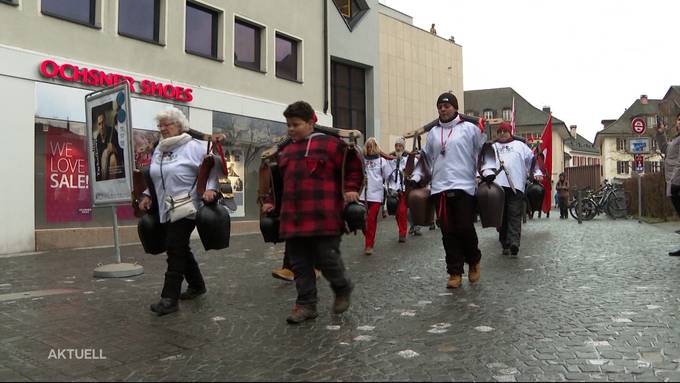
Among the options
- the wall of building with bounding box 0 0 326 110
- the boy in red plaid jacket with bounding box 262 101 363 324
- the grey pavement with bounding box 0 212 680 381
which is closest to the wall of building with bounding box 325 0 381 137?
the wall of building with bounding box 0 0 326 110

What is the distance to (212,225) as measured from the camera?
16.6 feet

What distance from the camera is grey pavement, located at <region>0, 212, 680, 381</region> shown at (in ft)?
11.0

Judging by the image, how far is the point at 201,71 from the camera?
49.8 feet

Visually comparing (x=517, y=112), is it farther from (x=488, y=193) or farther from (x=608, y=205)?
(x=488, y=193)

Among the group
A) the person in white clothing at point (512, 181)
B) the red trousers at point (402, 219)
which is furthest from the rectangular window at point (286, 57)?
the person in white clothing at point (512, 181)

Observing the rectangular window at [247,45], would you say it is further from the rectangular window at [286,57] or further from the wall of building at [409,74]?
the wall of building at [409,74]

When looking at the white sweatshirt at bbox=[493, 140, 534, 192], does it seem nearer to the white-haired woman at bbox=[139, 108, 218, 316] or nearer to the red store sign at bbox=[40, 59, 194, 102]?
the white-haired woman at bbox=[139, 108, 218, 316]

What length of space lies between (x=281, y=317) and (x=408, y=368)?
5.38 feet

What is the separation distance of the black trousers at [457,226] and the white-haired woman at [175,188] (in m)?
2.31

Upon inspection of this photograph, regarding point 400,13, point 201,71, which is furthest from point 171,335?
point 400,13

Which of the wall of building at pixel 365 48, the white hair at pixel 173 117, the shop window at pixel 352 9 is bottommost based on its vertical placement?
the white hair at pixel 173 117

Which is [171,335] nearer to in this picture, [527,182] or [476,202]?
[476,202]

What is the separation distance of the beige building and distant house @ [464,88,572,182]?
45.0m

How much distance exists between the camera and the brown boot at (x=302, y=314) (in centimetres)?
444
